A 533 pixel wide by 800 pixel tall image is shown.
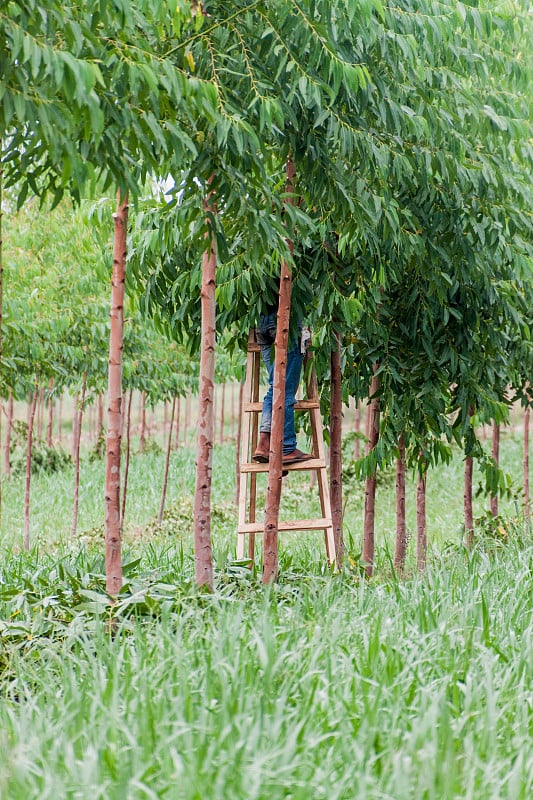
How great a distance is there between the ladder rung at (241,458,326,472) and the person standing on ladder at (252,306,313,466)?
3 centimetres

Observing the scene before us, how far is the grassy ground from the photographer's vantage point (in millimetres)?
2455

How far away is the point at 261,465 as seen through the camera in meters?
5.62

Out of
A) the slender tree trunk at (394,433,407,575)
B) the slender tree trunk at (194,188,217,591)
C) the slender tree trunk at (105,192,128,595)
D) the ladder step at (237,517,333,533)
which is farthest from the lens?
the slender tree trunk at (394,433,407,575)

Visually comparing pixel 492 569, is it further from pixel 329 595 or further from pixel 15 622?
pixel 15 622

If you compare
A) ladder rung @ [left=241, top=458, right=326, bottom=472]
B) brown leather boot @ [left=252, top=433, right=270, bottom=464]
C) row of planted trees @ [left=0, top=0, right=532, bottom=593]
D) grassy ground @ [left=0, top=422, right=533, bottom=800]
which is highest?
row of planted trees @ [left=0, top=0, right=532, bottom=593]

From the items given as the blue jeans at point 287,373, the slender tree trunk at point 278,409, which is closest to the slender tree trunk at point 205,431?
the slender tree trunk at point 278,409

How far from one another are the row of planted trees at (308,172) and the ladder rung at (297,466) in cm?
56

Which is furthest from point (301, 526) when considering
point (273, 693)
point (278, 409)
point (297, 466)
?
point (273, 693)

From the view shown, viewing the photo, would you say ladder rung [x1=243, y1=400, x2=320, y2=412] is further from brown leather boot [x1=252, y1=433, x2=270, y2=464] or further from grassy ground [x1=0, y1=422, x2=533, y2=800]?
grassy ground [x1=0, y1=422, x2=533, y2=800]

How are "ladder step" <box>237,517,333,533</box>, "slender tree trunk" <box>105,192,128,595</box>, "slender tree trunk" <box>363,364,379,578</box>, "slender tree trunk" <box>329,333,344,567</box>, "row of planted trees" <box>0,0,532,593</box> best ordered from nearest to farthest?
"row of planted trees" <box>0,0,532,593</box>, "slender tree trunk" <box>105,192,128,595</box>, "ladder step" <box>237,517,333,533</box>, "slender tree trunk" <box>329,333,344,567</box>, "slender tree trunk" <box>363,364,379,578</box>

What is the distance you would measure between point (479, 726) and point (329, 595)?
162 cm

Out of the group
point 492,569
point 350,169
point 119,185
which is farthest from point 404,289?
point 119,185

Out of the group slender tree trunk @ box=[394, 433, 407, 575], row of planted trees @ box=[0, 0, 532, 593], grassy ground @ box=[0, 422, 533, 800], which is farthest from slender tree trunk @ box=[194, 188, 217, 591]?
slender tree trunk @ box=[394, 433, 407, 575]

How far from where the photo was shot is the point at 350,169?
4727 millimetres
